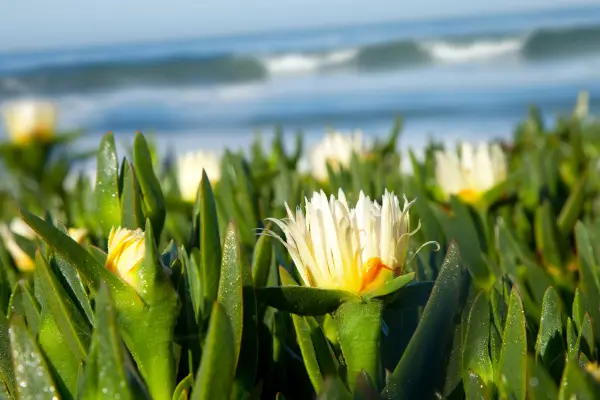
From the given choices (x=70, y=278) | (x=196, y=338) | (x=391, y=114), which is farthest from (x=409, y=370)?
(x=391, y=114)

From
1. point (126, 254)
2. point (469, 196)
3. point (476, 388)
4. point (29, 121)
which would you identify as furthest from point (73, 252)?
point (29, 121)

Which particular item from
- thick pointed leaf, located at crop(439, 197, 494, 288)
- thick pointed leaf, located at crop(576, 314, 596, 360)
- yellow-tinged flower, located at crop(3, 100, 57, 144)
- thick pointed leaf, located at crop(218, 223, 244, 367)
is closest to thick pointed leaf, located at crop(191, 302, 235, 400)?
thick pointed leaf, located at crop(218, 223, 244, 367)

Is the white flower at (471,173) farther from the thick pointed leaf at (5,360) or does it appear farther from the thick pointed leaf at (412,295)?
the thick pointed leaf at (5,360)

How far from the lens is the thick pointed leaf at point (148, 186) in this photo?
0.67 meters

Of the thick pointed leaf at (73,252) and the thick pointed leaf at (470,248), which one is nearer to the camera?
the thick pointed leaf at (73,252)

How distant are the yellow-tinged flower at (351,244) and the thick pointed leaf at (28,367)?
174 mm

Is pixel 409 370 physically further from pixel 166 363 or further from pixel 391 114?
pixel 391 114

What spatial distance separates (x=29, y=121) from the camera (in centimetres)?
150

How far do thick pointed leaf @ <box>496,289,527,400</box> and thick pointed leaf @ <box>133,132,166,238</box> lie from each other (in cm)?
30

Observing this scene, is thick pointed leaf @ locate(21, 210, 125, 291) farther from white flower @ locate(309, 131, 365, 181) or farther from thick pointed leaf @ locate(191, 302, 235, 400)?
white flower @ locate(309, 131, 365, 181)

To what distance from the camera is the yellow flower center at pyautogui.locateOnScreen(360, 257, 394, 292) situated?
0.53m

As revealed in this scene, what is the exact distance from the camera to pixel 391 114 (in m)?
7.95

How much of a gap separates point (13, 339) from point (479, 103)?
806 centimetres

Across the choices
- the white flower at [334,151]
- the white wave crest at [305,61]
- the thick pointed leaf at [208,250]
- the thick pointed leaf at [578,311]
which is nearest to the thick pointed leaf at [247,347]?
the thick pointed leaf at [208,250]
